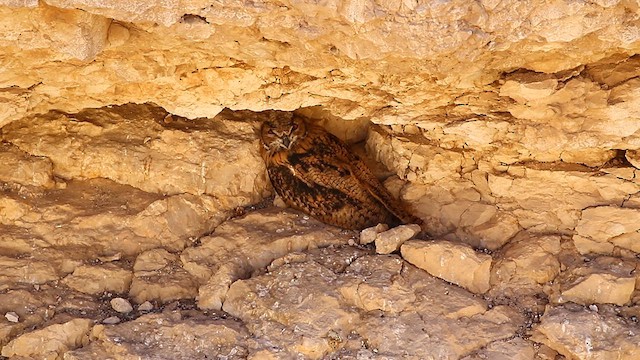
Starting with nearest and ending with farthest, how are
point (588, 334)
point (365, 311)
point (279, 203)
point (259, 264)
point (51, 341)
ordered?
point (588, 334) < point (51, 341) < point (365, 311) < point (259, 264) < point (279, 203)

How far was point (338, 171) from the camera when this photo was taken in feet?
17.5

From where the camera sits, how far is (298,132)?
18.1ft

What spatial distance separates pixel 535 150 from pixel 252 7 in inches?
77.4

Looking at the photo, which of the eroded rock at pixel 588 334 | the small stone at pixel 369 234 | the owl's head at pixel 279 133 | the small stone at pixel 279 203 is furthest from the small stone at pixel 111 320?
the eroded rock at pixel 588 334

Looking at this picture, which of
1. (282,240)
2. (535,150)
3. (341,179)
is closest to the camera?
(535,150)

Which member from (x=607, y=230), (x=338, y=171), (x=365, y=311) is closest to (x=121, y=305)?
(x=365, y=311)

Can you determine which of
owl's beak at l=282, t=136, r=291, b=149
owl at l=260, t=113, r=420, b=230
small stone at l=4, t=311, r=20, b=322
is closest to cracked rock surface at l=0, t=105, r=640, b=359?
small stone at l=4, t=311, r=20, b=322

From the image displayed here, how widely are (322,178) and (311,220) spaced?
0.42 metres

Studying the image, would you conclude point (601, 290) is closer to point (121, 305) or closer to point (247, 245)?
point (247, 245)

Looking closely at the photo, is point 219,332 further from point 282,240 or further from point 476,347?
point 476,347

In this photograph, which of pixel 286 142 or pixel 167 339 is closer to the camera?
pixel 167 339

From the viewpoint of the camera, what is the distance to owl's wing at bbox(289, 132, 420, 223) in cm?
519

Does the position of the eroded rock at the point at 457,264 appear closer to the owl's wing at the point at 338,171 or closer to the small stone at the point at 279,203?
the owl's wing at the point at 338,171

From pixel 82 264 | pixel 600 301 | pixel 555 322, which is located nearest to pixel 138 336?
pixel 82 264
